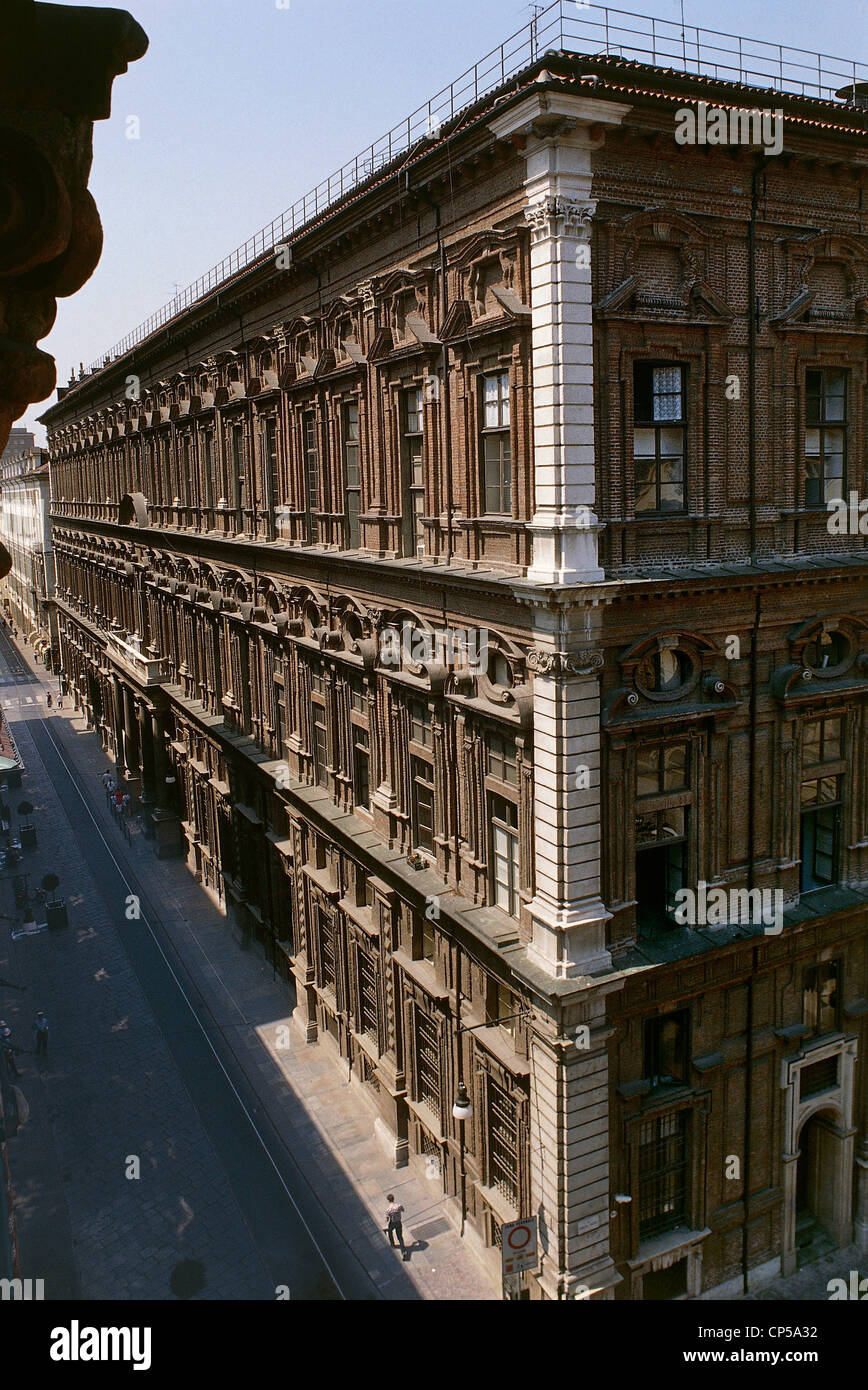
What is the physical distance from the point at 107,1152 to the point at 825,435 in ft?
80.1

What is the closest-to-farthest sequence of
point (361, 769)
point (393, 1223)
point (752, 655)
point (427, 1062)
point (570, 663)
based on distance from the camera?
point (570, 663) < point (752, 655) < point (393, 1223) < point (427, 1062) < point (361, 769)

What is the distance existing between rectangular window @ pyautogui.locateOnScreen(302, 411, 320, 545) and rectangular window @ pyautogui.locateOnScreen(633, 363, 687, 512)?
1202 cm

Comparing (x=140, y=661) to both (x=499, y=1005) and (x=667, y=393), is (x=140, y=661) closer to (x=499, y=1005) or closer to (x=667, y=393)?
(x=499, y=1005)

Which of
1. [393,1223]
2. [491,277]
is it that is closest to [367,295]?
[491,277]

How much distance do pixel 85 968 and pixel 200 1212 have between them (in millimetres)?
14609

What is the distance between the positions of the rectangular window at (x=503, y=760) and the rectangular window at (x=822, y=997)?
7.79 m

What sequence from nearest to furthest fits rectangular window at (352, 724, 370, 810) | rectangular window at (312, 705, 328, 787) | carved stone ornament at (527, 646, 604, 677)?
carved stone ornament at (527, 646, 604, 677)
rectangular window at (352, 724, 370, 810)
rectangular window at (312, 705, 328, 787)

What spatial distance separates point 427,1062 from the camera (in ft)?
80.5

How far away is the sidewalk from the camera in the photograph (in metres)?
22.3

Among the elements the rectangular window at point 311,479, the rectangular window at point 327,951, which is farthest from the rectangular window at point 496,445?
the rectangular window at point 327,951

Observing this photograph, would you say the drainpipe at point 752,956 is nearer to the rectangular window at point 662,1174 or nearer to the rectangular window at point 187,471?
the rectangular window at point 662,1174

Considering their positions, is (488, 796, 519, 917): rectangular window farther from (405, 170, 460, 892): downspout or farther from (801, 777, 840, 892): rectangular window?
(801, 777, 840, 892): rectangular window

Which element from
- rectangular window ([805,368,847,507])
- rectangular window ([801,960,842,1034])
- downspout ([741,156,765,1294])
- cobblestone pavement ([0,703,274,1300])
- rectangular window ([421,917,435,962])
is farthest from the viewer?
rectangular window ([421,917,435,962])

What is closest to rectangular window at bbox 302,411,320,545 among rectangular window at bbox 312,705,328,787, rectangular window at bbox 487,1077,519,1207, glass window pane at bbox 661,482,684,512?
rectangular window at bbox 312,705,328,787
